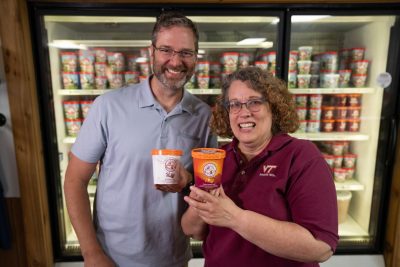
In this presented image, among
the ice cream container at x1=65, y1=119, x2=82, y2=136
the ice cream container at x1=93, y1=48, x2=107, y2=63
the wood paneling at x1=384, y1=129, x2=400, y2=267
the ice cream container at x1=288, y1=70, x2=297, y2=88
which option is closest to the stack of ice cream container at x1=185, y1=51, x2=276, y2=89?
the ice cream container at x1=288, y1=70, x2=297, y2=88

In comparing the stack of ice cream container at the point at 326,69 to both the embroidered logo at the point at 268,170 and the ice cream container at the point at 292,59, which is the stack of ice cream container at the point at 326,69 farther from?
the embroidered logo at the point at 268,170

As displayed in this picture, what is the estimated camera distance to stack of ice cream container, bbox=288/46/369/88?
208 cm

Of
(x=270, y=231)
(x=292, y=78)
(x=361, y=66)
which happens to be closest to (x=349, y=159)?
Result: (x=361, y=66)

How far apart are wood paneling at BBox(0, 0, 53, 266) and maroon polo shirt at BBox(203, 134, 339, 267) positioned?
1.36 meters

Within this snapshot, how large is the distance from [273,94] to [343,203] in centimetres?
186

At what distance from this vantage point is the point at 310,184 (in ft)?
2.65

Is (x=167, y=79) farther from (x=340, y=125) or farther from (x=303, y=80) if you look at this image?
(x=340, y=125)

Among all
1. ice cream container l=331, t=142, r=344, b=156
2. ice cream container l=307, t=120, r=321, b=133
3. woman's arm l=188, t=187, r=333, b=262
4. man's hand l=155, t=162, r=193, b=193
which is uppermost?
ice cream container l=307, t=120, r=321, b=133

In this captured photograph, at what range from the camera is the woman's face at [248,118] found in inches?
36.1

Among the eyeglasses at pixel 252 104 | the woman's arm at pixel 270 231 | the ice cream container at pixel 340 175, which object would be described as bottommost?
the ice cream container at pixel 340 175

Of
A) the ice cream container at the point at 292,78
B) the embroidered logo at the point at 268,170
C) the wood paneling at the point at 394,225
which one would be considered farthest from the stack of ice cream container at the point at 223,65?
the embroidered logo at the point at 268,170

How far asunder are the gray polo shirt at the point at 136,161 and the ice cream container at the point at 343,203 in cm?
165

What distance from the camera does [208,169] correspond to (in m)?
0.86

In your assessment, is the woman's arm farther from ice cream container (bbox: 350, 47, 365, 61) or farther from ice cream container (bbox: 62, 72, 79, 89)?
ice cream container (bbox: 350, 47, 365, 61)
